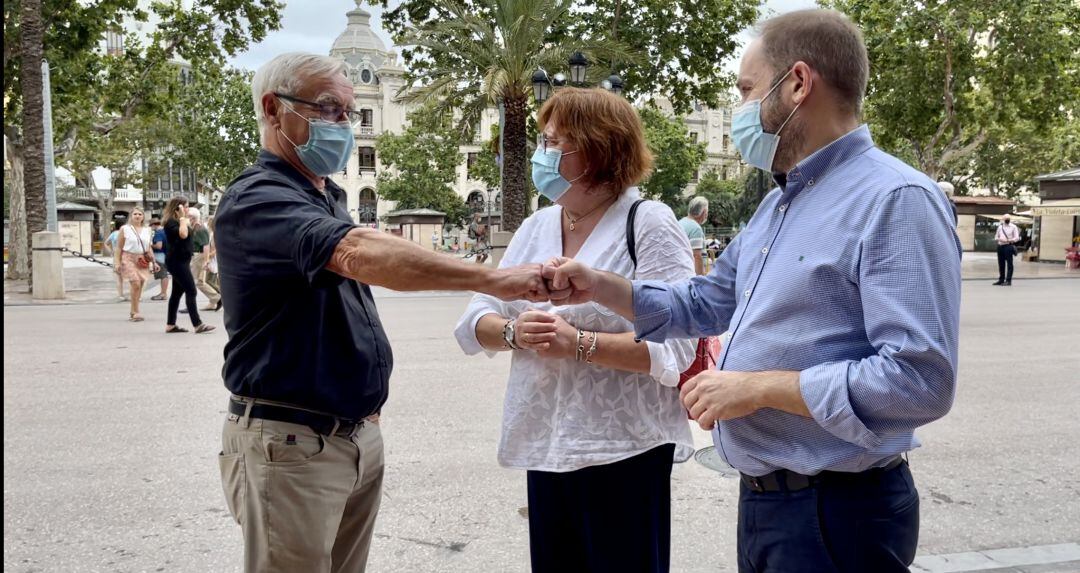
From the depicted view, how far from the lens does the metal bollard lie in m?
16.7

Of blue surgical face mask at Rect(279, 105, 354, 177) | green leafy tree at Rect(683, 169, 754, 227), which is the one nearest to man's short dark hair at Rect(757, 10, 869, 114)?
blue surgical face mask at Rect(279, 105, 354, 177)

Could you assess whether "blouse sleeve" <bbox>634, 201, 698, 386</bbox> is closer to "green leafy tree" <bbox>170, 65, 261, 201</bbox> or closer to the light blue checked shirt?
the light blue checked shirt

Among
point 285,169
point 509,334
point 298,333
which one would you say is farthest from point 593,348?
point 285,169

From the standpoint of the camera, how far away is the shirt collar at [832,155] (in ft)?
6.47

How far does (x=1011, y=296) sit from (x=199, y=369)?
1600cm

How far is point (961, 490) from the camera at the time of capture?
500 cm

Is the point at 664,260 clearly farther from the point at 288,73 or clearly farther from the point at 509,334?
the point at 288,73

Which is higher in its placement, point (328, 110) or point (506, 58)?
point (506, 58)

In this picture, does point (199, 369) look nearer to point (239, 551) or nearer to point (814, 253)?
point (239, 551)

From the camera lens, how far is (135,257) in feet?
44.9

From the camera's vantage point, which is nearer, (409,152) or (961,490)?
(961,490)

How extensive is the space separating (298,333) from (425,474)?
3.14m

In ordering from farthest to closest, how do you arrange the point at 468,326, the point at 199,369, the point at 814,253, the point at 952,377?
the point at 199,369, the point at 468,326, the point at 814,253, the point at 952,377

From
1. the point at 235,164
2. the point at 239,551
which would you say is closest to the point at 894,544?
the point at 239,551
